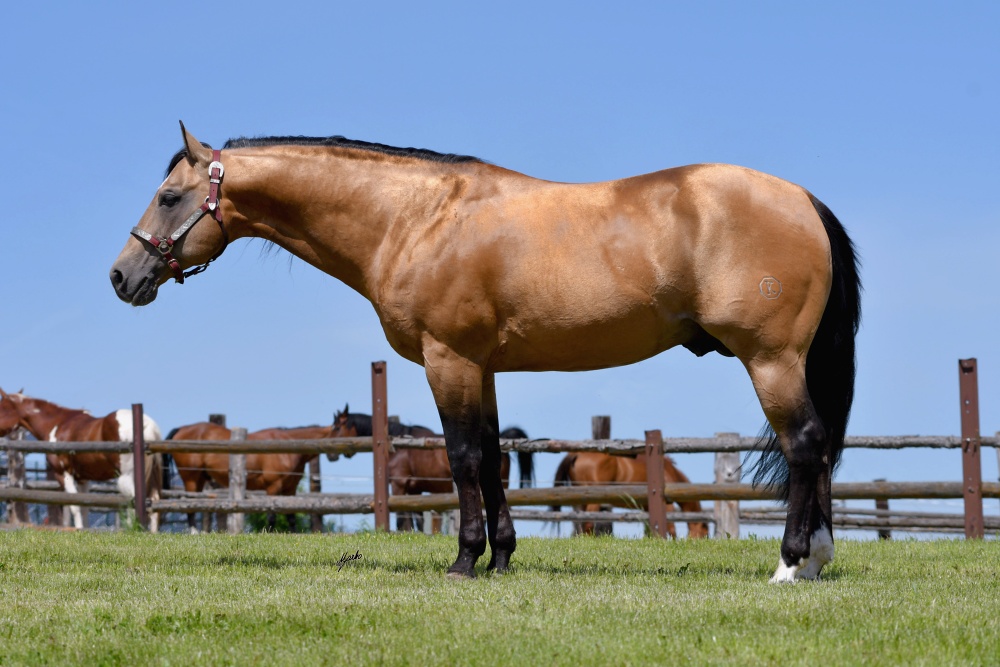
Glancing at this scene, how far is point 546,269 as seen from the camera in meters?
5.51

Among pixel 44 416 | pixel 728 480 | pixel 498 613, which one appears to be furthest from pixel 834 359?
pixel 44 416

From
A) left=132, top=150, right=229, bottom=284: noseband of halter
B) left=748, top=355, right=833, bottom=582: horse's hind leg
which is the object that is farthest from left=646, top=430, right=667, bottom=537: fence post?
left=132, top=150, right=229, bottom=284: noseband of halter

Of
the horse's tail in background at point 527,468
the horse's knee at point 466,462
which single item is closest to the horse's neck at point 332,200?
the horse's knee at point 466,462

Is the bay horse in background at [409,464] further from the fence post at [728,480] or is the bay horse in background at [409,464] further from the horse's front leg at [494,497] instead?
the horse's front leg at [494,497]

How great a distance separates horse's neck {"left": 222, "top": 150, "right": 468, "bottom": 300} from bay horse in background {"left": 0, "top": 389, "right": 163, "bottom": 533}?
1044 centimetres

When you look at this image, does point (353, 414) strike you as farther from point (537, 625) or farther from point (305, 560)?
point (537, 625)

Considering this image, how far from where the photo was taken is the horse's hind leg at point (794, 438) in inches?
206

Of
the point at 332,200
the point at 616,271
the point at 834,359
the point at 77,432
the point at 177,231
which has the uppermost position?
the point at 332,200

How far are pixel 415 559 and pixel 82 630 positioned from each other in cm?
299

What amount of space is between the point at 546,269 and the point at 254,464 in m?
14.1

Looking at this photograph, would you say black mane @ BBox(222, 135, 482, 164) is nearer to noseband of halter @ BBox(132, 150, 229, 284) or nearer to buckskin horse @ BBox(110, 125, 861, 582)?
buckskin horse @ BBox(110, 125, 861, 582)

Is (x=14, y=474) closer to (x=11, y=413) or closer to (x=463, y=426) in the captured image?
(x=11, y=413)

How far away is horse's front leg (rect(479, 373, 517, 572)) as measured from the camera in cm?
591

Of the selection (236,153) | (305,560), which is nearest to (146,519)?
(305,560)
